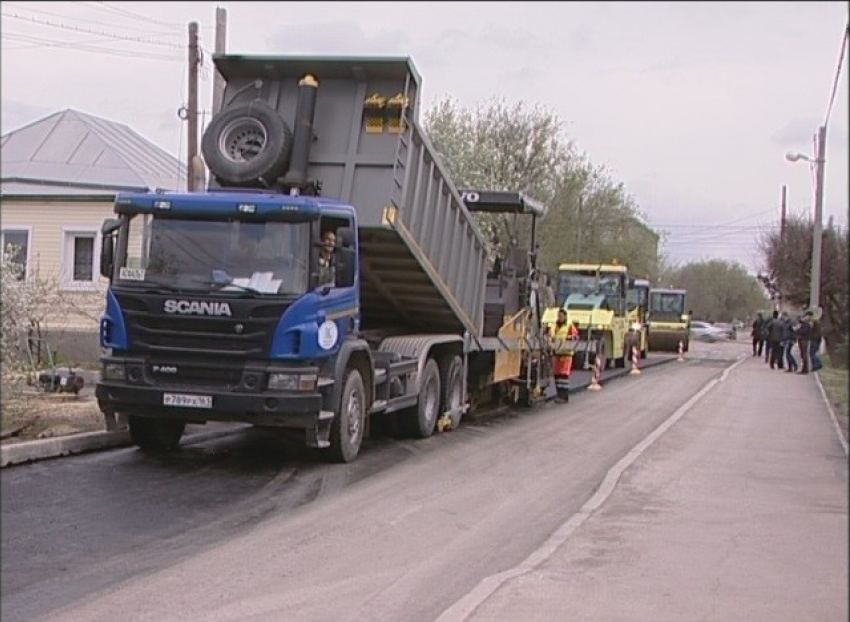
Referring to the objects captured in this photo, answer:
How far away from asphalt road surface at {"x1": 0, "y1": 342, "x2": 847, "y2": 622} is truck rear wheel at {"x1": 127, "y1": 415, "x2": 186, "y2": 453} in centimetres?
33

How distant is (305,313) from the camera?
9836 mm

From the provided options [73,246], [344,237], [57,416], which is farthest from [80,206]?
[344,237]

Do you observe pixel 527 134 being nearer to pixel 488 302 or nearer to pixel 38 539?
pixel 488 302

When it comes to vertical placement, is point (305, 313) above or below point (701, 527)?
above

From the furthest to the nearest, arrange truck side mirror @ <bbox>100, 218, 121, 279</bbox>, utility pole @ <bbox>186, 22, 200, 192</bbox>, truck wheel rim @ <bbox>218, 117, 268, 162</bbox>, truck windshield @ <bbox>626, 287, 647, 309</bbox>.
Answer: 1. truck windshield @ <bbox>626, 287, 647, 309</bbox>
2. utility pole @ <bbox>186, 22, 200, 192</bbox>
3. truck wheel rim @ <bbox>218, 117, 268, 162</bbox>
4. truck side mirror @ <bbox>100, 218, 121, 279</bbox>

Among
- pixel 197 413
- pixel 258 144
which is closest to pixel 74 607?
pixel 197 413

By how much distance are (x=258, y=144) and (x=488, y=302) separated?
5.39m

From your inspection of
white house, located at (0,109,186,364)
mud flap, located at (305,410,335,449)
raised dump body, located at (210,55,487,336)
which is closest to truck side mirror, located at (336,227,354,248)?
raised dump body, located at (210,55,487,336)

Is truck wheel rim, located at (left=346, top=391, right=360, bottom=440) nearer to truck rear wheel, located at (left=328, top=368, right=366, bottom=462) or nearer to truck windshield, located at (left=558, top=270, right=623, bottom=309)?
truck rear wheel, located at (left=328, top=368, right=366, bottom=462)

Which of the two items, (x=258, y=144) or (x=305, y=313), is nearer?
(x=305, y=313)

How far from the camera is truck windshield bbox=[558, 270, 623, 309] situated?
30.4 m

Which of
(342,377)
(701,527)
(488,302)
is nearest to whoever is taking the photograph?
(701,527)

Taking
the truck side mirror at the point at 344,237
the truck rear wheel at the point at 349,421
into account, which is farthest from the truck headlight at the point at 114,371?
the truck side mirror at the point at 344,237

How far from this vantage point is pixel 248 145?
Result: 37.7ft
